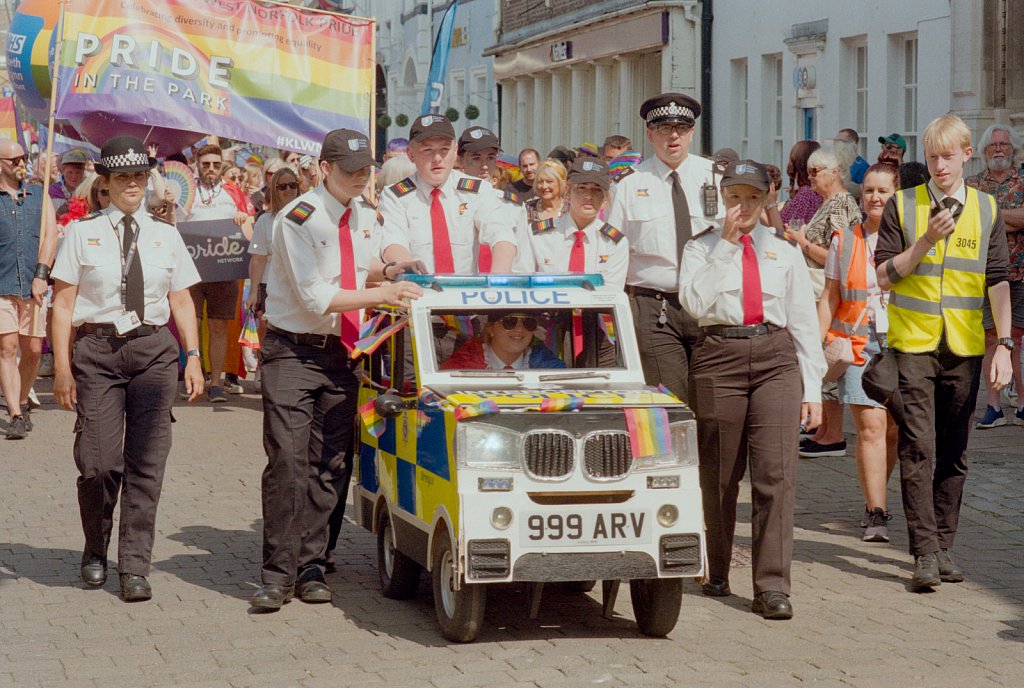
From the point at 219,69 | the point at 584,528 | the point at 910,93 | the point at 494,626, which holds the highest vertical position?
the point at 910,93

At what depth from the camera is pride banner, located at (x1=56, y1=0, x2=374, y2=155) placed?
50.2 ft

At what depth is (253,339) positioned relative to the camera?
16547mm

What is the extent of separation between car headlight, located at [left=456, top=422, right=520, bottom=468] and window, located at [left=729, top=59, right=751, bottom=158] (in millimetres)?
20869

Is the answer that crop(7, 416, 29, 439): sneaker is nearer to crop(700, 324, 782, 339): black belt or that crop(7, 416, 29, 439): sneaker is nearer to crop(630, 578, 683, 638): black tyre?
crop(700, 324, 782, 339): black belt

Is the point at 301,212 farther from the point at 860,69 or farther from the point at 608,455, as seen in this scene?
the point at 860,69

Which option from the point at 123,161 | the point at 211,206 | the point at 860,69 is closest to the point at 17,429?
the point at 211,206

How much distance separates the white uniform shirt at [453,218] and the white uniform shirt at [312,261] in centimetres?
61

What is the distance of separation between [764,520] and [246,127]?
8.79 meters

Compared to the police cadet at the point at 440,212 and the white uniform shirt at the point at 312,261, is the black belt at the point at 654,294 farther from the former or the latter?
the white uniform shirt at the point at 312,261

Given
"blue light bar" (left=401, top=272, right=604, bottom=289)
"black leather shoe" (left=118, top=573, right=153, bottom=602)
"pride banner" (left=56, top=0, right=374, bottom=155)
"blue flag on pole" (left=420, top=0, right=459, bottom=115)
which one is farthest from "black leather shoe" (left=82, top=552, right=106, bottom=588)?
Answer: "blue flag on pole" (left=420, top=0, right=459, bottom=115)

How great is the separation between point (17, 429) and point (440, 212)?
242 inches

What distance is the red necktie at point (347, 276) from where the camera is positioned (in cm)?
835

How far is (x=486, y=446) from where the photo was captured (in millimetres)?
7156

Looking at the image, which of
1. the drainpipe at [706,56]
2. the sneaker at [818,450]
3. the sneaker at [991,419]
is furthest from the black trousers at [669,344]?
the drainpipe at [706,56]
